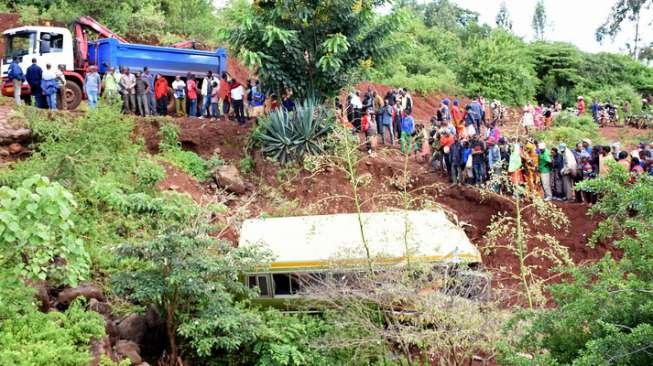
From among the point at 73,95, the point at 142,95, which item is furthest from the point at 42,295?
the point at 73,95

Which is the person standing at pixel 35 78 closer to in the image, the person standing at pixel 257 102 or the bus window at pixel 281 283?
the person standing at pixel 257 102

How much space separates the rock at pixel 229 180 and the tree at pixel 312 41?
257cm

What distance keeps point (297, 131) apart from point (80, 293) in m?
7.67

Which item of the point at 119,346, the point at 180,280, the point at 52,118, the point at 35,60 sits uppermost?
the point at 35,60

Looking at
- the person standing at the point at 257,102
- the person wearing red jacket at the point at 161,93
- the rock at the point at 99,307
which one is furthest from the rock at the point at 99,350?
the person standing at the point at 257,102

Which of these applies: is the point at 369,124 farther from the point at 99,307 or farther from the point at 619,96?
the point at 619,96

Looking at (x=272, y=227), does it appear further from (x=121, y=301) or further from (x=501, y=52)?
(x=501, y=52)

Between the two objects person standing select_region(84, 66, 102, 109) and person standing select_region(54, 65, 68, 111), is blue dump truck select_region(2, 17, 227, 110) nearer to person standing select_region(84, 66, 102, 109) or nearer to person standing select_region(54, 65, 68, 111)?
person standing select_region(54, 65, 68, 111)

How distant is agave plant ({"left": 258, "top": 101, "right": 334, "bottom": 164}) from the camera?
17.4m

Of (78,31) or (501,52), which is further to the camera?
(501,52)

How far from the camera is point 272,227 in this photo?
13125mm

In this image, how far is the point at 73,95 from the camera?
61.8 feet

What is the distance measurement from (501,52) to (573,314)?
26836 mm

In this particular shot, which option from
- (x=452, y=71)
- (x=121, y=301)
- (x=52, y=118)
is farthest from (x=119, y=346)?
(x=452, y=71)
